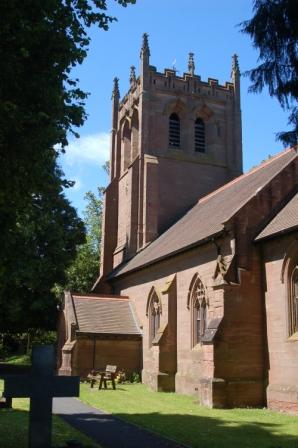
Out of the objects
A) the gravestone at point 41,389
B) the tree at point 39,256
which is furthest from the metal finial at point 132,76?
the gravestone at point 41,389

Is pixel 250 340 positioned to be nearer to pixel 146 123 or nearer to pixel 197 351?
pixel 197 351

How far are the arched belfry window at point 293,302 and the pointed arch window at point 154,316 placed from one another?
1019 cm

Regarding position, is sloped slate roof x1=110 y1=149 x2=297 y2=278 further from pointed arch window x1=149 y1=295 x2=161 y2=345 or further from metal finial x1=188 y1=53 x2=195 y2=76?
metal finial x1=188 y1=53 x2=195 y2=76

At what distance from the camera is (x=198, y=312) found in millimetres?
22547

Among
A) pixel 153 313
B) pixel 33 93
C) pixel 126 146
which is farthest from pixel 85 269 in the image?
pixel 33 93

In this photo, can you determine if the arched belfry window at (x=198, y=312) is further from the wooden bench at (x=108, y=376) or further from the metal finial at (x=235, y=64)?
the metal finial at (x=235, y=64)

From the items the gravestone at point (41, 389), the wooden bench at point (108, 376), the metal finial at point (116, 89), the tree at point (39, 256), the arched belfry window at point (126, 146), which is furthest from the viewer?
the metal finial at point (116, 89)

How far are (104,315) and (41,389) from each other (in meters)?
21.5

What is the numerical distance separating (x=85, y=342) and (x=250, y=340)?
1075 cm

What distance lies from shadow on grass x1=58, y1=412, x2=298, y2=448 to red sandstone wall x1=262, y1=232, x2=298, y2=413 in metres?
2.80

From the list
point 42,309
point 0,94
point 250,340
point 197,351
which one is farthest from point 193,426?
point 42,309

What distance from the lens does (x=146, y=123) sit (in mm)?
35969


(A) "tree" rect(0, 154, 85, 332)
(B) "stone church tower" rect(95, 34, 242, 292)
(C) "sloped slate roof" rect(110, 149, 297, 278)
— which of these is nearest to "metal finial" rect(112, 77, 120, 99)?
(B) "stone church tower" rect(95, 34, 242, 292)

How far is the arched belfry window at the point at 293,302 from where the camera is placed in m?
17.3
